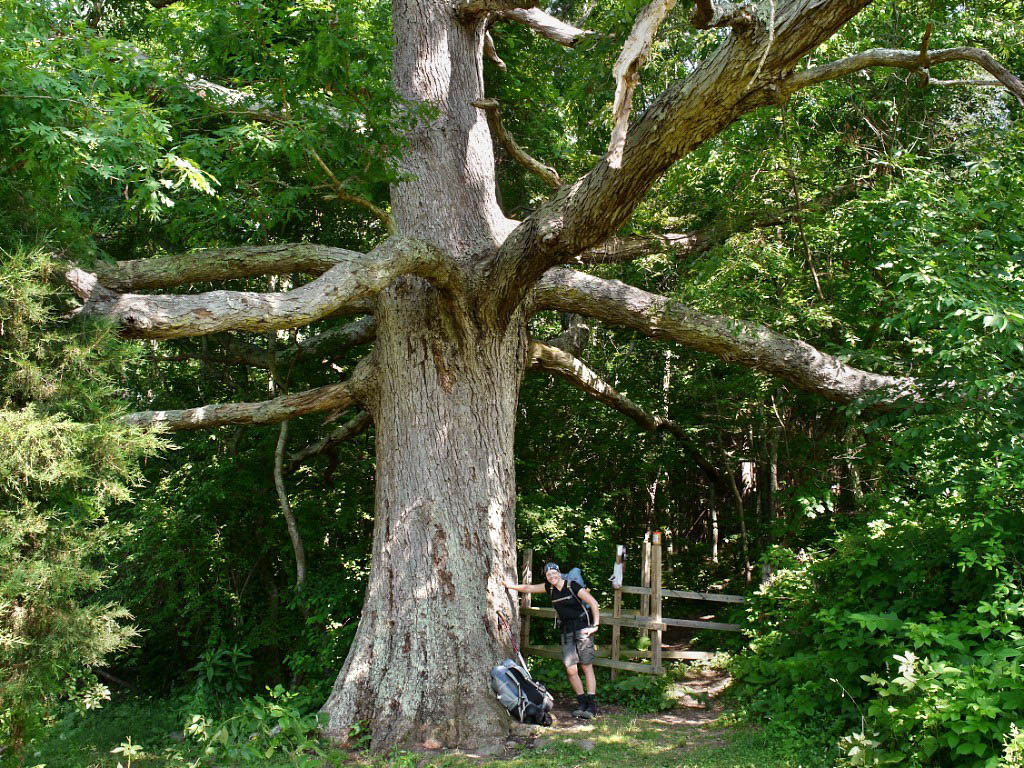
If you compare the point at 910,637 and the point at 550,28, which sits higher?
the point at 550,28

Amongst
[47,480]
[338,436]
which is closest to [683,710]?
[338,436]

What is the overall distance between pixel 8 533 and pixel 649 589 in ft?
21.5

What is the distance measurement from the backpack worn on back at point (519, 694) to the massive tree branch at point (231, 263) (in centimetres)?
387

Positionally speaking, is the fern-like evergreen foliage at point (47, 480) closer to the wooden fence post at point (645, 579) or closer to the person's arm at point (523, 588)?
the person's arm at point (523, 588)

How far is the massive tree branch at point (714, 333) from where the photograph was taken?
7.97 m

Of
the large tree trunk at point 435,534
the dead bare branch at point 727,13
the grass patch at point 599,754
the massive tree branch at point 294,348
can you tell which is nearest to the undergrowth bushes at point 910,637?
the grass patch at point 599,754

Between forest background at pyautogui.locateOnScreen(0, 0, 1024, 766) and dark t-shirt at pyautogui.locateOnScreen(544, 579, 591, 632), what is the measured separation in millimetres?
1741

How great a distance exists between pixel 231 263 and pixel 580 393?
261 inches

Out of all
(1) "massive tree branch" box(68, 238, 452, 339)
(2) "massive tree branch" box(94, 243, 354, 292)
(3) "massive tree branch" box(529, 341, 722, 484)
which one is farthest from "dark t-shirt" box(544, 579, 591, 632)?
(2) "massive tree branch" box(94, 243, 354, 292)

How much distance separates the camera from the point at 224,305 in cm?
588

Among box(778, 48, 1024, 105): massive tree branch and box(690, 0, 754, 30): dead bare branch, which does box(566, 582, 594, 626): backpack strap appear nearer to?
box(778, 48, 1024, 105): massive tree branch

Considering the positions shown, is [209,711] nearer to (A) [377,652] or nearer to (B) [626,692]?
(A) [377,652]

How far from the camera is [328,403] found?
8.62 m

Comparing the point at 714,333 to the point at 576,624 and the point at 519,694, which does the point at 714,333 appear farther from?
the point at 519,694
